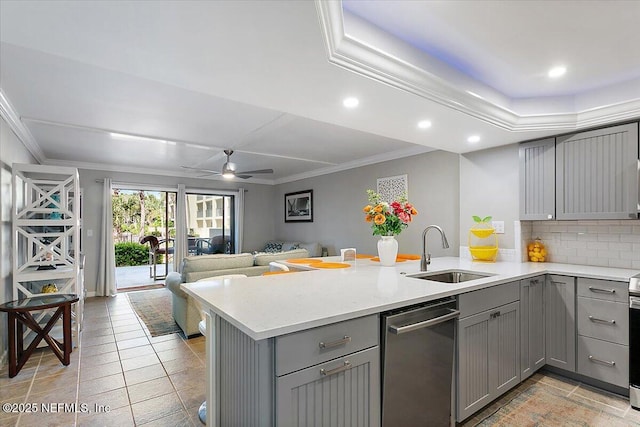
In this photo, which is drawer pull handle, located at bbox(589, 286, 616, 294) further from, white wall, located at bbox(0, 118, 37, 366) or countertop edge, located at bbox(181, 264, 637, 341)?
white wall, located at bbox(0, 118, 37, 366)

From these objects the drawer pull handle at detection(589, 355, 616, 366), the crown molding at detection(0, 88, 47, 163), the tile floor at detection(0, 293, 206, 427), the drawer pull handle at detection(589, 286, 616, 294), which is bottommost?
the tile floor at detection(0, 293, 206, 427)

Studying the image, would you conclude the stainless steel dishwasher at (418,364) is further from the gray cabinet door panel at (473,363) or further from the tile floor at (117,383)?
the tile floor at (117,383)

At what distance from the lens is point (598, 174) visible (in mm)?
2734

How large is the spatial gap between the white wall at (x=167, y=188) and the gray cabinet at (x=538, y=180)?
570cm

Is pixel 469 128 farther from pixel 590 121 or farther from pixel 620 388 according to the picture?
pixel 620 388

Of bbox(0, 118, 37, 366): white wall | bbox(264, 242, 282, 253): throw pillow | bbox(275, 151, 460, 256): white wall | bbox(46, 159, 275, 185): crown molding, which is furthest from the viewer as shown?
bbox(264, 242, 282, 253): throw pillow

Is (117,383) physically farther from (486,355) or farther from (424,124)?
(424,124)

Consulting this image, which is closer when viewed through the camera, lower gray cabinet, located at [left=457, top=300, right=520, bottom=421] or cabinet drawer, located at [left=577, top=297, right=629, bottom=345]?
lower gray cabinet, located at [left=457, top=300, right=520, bottom=421]

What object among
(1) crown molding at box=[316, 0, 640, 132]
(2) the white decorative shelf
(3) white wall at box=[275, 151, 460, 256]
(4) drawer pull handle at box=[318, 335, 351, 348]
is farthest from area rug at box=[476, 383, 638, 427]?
(2) the white decorative shelf

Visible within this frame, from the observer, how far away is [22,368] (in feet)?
9.18

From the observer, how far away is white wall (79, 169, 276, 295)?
576 cm

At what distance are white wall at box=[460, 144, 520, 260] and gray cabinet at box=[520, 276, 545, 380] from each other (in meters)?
0.82

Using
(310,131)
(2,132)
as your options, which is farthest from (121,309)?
(310,131)

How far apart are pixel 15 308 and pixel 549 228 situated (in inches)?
195
